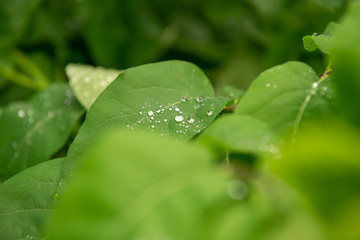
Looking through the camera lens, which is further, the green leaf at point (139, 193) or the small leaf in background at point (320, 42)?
the small leaf in background at point (320, 42)

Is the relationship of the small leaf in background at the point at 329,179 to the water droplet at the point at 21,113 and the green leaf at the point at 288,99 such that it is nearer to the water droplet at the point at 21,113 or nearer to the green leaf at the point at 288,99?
the green leaf at the point at 288,99

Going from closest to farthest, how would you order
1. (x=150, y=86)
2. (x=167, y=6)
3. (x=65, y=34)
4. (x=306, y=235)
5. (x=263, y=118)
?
1. (x=306, y=235)
2. (x=263, y=118)
3. (x=150, y=86)
4. (x=65, y=34)
5. (x=167, y=6)

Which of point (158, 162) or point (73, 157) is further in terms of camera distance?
point (73, 157)

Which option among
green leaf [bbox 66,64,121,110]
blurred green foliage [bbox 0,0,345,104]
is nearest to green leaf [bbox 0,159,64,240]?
green leaf [bbox 66,64,121,110]

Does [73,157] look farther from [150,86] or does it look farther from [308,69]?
→ [308,69]

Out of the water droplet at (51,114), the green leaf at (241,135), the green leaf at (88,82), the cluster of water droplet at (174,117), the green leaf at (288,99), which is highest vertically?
the green leaf at (288,99)

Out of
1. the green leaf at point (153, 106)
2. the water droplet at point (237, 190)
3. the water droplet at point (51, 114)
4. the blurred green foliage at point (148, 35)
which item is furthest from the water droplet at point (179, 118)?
the blurred green foliage at point (148, 35)

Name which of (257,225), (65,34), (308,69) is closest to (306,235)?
(257,225)

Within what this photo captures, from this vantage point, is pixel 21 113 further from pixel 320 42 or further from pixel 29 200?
pixel 320 42
